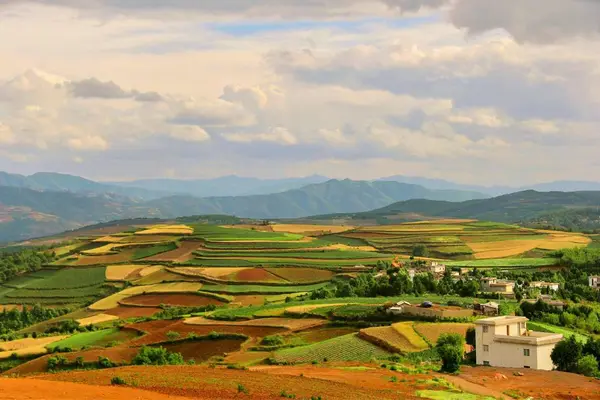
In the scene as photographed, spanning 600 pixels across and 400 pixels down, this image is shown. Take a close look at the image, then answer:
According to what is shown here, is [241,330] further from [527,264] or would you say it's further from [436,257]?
[436,257]

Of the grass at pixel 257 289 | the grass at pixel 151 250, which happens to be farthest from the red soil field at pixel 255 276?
the grass at pixel 151 250

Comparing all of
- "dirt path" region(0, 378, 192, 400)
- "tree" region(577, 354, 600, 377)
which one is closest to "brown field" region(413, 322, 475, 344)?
"tree" region(577, 354, 600, 377)

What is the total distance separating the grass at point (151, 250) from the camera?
6009 inches

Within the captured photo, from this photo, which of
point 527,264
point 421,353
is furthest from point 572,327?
point 527,264

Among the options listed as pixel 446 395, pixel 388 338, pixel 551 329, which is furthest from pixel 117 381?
pixel 551 329

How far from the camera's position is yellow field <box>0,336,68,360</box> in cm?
7643

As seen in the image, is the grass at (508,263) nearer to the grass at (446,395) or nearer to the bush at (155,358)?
the bush at (155,358)

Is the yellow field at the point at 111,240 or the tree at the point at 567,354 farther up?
the yellow field at the point at 111,240

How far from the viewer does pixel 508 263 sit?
133000 mm

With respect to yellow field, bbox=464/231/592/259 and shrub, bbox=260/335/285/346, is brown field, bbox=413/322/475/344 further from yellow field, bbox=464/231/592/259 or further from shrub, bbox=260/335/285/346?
yellow field, bbox=464/231/592/259

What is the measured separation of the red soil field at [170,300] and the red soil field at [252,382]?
55.8 m

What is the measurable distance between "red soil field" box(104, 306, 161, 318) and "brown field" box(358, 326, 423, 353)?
37.5m

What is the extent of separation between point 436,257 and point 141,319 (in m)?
74.4

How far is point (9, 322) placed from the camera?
109688 mm
